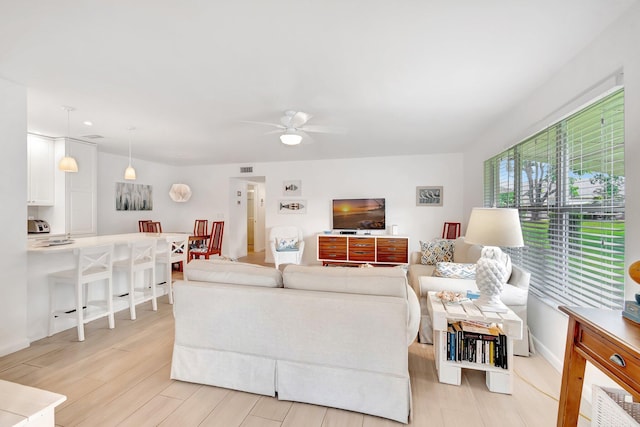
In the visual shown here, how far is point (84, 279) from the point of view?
2754mm

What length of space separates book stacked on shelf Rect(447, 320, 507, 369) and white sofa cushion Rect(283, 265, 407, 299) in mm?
688

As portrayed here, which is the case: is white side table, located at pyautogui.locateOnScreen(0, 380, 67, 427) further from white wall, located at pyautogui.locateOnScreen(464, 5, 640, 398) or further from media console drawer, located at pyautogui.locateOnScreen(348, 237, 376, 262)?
media console drawer, located at pyautogui.locateOnScreen(348, 237, 376, 262)

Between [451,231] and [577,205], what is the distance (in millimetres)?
3477

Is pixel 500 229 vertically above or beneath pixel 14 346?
above

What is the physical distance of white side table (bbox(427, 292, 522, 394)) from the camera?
191 centimetres

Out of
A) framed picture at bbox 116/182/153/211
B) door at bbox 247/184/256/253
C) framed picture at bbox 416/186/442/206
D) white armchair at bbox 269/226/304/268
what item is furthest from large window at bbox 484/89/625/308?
framed picture at bbox 116/182/153/211

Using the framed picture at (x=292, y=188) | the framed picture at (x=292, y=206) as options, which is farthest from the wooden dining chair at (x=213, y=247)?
the framed picture at (x=292, y=188)

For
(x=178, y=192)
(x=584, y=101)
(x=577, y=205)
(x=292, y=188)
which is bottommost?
(x=577, y=205)

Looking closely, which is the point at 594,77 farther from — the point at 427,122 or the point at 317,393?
the point at 317,393

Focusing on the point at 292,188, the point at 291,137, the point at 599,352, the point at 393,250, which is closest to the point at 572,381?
the point at 599,352

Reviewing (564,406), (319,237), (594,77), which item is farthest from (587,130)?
(319,237)

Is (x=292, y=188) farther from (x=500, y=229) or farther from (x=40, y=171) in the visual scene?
(x=500, y=229)

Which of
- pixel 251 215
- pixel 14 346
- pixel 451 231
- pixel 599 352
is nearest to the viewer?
pixel 599 352

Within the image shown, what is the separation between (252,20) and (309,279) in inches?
64.6
